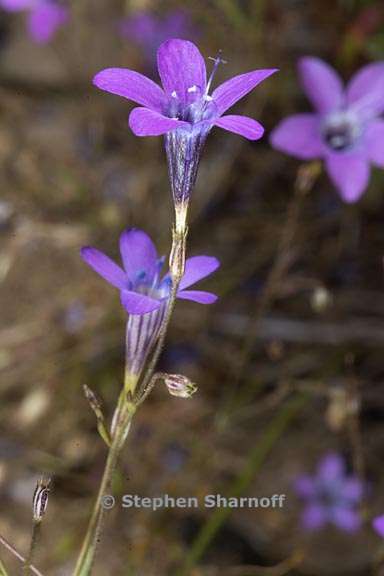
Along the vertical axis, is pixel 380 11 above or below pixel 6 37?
above

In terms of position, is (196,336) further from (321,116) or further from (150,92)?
(150,92)

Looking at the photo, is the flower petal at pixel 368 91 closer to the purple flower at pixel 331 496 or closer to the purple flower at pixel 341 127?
the purple flower at pixel 341 127

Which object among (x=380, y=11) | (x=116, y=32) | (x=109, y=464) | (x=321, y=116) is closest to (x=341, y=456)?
(x=321, y=116)

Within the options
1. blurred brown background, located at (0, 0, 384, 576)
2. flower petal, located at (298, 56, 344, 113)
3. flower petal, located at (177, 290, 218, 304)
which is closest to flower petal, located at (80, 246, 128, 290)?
flower petal, located at (177, 290, 218, 304)

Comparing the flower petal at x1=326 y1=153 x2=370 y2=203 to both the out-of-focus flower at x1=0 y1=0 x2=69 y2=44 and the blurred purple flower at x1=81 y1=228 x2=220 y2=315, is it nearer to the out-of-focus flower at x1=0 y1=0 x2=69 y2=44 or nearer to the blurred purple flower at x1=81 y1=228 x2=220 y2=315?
the blurred purple flower at x1=81 y1=228 x2=220 y2=315

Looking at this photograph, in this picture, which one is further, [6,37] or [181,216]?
[6,37]

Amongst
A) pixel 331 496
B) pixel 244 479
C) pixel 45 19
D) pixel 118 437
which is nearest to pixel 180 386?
pixel 118 437

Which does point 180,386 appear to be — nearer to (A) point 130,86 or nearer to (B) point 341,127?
(A) point 130,86
